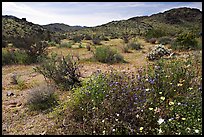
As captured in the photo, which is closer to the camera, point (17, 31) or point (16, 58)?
point (16, 58)

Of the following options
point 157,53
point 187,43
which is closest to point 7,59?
point 157,53

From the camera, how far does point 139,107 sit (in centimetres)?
399

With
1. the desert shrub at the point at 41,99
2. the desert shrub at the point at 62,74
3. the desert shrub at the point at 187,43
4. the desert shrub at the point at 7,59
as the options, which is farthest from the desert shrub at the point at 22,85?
the desert shrub at the point at 187,43

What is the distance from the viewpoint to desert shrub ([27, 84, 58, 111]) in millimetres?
5594

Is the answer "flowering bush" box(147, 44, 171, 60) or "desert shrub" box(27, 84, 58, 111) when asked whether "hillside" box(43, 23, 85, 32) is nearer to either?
"flowering bush" box(147, 44, 171, 60)

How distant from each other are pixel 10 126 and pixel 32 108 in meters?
0.78

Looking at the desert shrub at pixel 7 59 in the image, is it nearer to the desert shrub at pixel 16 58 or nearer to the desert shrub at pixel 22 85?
the desert shrub at pixel 16 58

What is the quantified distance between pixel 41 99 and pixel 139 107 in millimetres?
2522

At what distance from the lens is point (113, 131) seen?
12.2 feet

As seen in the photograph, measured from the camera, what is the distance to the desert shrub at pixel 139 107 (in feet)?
11.8

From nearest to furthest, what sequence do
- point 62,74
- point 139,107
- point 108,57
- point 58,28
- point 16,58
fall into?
point 139,107 < point 62,74 < point 108,57 < point 16,58 < point 58,28

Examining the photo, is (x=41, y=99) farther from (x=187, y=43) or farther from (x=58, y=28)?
(x=58, y=28)

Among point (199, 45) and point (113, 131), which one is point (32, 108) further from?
point (199, 45)

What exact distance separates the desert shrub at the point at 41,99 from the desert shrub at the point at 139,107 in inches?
42.5
